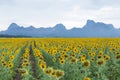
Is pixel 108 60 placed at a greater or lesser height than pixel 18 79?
greater

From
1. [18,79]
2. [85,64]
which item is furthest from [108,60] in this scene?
[18,79]

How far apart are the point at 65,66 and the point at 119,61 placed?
1.80 metres

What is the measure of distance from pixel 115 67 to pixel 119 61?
91 cm

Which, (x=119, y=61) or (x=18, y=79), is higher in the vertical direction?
(x=119, y=61)

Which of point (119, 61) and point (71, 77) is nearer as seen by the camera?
point (71, 77)

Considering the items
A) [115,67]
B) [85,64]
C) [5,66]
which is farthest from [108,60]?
[5,66]

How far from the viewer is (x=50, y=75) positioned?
7.50 metres

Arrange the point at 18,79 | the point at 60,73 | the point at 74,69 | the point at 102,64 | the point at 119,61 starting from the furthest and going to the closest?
1. the point at 18,79
2. the point at 119,61
3. the point at 74,69
4. the point at 102,64
5. the point at 60,73

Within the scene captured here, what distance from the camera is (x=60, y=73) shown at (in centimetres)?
741

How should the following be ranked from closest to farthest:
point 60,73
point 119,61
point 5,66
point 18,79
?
point 60,73 → point 119,61 → point 5,66 → point 18,79

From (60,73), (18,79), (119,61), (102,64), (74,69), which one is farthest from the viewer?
(18,79)

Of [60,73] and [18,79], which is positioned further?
[18,79]

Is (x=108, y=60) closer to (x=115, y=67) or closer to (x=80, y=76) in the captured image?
(x=115, y=67)

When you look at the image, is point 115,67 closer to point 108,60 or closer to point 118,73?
point 118,73
